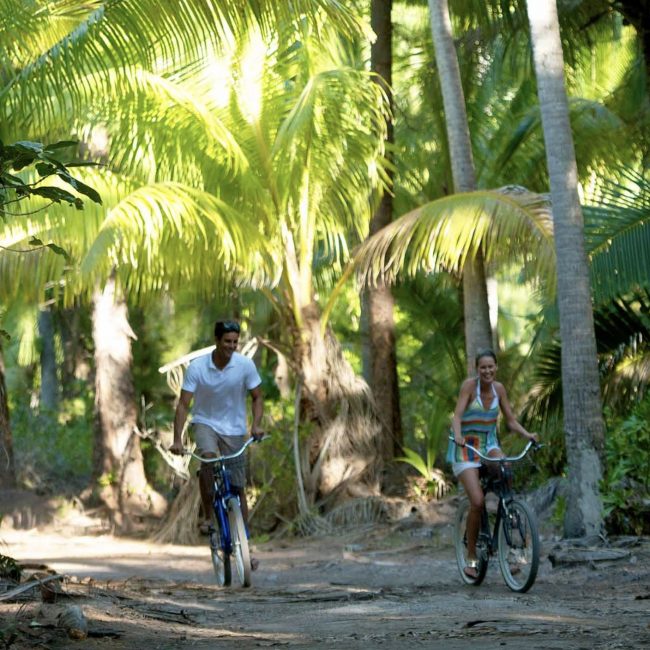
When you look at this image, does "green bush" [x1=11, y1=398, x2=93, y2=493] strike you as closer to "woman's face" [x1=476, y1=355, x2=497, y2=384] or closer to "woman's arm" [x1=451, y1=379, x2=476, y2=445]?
"woman's arm" [x1=451, y1=379, x2=476, y2=445]

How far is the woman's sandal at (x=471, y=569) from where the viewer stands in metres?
9.34

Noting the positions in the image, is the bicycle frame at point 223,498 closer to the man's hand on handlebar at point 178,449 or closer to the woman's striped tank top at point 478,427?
the man's hand on handlebar at point 178,449

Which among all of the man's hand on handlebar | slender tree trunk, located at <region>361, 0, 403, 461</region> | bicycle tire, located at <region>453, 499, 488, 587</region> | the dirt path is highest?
slender tree trunk, located at <region>361, 0, 403, 461</region>

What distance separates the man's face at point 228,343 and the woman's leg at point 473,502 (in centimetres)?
196

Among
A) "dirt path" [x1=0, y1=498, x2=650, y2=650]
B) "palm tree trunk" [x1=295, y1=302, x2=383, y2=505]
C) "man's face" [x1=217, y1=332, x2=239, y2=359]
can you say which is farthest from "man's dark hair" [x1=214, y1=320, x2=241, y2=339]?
"palm tree trunk" [x1=295, y1=302, x2=383, y2=505]

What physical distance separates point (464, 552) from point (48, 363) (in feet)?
82.7

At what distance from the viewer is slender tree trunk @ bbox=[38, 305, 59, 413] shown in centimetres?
3222

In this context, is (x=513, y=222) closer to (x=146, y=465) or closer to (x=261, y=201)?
(x=261, y=201)

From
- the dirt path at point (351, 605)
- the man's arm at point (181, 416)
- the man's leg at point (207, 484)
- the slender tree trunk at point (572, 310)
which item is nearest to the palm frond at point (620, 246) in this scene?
the slender tree trunk at point (572, 310)

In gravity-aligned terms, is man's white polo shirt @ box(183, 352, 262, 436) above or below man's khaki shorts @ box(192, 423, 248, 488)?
above

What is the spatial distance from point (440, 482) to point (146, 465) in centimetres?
589

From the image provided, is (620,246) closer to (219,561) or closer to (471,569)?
(471,569)

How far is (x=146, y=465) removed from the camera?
20.1 m

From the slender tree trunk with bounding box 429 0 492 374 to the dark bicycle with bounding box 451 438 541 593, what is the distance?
18.0 ft
